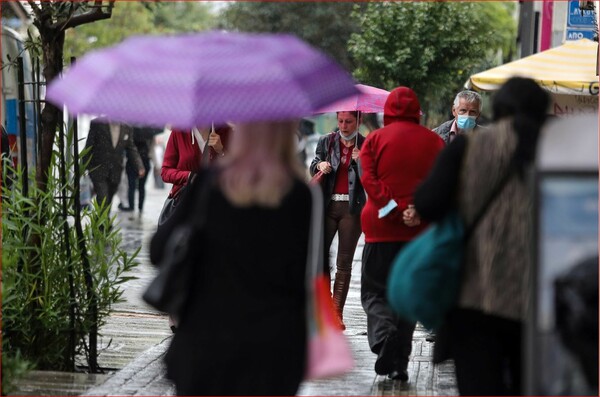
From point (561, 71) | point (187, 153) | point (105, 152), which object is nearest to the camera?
point (187, 153)

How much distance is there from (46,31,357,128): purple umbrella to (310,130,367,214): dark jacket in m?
4.88

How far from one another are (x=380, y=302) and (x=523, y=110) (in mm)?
2961

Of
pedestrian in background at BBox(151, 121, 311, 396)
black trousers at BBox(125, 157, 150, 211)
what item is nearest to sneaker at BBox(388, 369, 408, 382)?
pedestrian in background at BBox(151, 121, 311, 396)

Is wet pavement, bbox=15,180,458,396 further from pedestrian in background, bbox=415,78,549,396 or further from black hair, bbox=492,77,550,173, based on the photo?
black hair, bbox=492,77,550,173

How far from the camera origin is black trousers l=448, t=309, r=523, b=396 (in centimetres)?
529

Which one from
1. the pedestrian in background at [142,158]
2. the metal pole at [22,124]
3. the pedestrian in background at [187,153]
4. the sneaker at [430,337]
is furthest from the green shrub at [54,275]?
the pedestrian in background at [142,158]

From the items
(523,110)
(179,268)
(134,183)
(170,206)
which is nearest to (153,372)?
(170,206)

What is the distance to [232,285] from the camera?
15.2 feet

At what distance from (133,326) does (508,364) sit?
520cm

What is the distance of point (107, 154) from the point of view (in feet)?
57.7

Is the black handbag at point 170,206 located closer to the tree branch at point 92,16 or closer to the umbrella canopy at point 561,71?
the tree branch at point 92,16

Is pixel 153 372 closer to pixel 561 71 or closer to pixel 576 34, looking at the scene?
pixel 561 71

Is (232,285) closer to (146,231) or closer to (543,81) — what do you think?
(543,81)

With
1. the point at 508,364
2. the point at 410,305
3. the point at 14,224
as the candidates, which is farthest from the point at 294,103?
the point at 14,224
